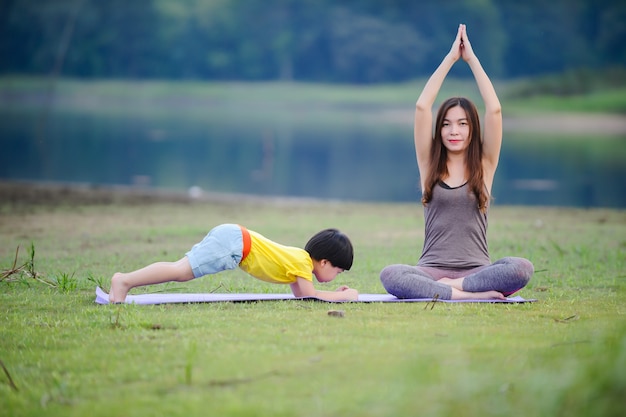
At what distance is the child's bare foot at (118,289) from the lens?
18.7ft

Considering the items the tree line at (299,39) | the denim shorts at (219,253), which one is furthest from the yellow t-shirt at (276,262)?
the tree line at (299,39)

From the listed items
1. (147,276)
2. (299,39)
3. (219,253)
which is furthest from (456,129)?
(299,39)

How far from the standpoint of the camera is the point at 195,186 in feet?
71.2

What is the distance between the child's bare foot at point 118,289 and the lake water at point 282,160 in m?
14.7

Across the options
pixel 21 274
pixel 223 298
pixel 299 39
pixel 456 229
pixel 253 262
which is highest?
pixel 299 39

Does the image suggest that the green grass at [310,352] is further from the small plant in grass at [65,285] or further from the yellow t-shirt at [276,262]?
the yellow t-shirt at [276,262]

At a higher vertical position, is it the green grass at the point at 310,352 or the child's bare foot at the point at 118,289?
the child's bare foot at the point at 118,289

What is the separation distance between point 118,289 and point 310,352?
1769 millimetres

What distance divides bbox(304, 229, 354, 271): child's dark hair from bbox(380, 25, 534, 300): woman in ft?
1.04

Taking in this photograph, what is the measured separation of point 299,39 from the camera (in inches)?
3147

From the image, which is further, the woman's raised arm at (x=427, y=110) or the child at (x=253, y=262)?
the woman's raised arm at (x=427, y=110)

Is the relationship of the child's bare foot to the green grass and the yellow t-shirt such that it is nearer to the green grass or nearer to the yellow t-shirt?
the green grass

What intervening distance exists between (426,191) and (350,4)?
80263 millimetres

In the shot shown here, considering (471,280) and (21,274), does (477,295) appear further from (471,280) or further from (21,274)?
Result: (21,274)
